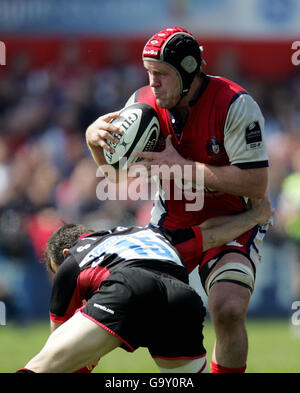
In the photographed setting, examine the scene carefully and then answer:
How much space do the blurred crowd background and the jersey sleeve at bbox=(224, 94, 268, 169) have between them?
5.35 metres

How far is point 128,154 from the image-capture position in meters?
5.37

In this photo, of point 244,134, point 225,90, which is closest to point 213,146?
point 244,134

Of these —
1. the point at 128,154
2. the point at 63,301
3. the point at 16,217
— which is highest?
the point at 128,154

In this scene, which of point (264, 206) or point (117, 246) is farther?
point (264, 206)

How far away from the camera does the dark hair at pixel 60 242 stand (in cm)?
506

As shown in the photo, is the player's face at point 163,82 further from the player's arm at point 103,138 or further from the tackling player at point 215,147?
the player's arm at point 103,138

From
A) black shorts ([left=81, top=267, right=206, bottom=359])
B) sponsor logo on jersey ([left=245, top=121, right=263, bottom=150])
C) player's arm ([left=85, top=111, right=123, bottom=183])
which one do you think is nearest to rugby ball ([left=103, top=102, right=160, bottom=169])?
player's arm ([left=85, top=111, right=123, bottom=183])

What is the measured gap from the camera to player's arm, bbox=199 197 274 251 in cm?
550

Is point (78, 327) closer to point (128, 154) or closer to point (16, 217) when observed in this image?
point (128, 154)

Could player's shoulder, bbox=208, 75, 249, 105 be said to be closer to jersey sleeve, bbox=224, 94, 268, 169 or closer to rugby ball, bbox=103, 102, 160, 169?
jersey sleeve, bbox=224, 94, 268, 169

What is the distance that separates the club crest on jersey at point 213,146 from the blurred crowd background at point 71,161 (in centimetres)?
516

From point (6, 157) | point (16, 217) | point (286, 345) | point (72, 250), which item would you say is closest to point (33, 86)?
point (6, 157)

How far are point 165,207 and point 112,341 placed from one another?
5.77ft

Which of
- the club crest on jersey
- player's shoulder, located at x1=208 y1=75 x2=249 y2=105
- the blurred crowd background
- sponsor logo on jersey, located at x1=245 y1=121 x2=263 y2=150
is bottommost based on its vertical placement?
the blurred crowd background
